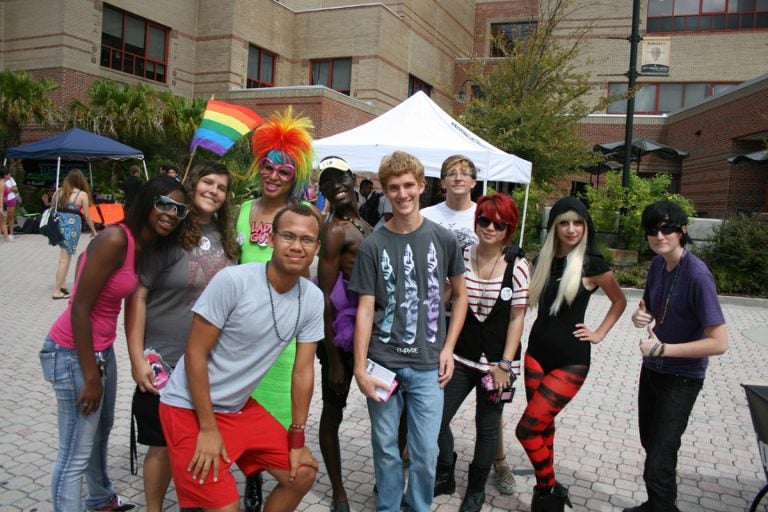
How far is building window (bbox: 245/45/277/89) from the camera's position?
29156 mm

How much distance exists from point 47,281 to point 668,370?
10.5 m

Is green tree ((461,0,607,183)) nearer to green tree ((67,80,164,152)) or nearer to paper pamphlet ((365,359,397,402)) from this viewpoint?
green tree ((67,80,164,152))

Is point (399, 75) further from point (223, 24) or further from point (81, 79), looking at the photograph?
A: point (81, 79)

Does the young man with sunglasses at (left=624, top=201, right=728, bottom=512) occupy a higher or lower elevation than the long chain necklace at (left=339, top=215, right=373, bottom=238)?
lower

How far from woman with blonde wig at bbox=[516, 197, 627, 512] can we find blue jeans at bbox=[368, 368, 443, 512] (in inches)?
25.6

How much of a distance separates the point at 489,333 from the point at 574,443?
1.87 m

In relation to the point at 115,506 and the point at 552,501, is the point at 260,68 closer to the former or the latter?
the point at 115,506

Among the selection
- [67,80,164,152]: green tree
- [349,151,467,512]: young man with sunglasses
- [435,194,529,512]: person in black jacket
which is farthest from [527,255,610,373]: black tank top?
[67,80,164,152]: green tree

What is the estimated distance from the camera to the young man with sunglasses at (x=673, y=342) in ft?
10.5

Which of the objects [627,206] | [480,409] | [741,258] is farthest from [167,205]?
[627,206]

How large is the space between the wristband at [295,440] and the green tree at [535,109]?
15666 mm

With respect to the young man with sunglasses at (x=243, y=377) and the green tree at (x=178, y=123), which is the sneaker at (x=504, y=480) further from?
the green tree at (x=178, y=123)

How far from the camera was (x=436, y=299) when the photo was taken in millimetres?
3201

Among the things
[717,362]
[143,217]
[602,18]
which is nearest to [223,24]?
[602,18]
